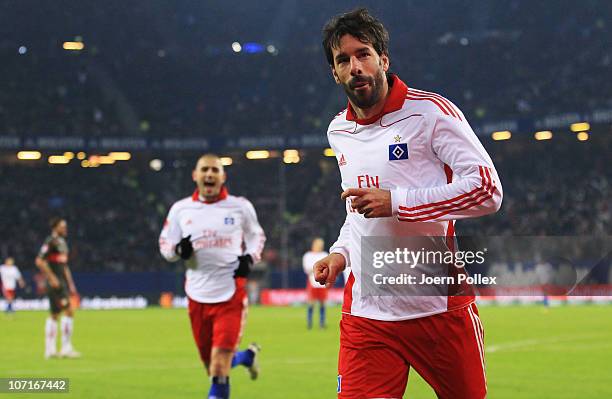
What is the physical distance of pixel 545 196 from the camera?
44.6m

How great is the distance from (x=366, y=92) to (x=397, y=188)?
486mm

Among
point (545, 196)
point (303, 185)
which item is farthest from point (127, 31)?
point (545, 196)

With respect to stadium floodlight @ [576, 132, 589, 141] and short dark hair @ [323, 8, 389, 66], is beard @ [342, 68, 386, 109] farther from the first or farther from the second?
stadium floodlight @ [576, 132, 589, 141]

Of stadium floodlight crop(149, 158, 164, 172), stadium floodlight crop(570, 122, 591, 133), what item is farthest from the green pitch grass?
stadium floodlight crop(149, 158, 164, 172)

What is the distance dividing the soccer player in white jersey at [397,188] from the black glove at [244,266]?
540cm

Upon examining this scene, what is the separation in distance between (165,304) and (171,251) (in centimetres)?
3209

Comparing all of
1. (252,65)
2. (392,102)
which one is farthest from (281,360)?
(252,65)

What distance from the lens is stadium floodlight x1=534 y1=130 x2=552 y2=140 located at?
145 feet

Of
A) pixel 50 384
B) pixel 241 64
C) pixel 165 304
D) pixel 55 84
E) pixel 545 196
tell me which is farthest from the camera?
pixel 241 64

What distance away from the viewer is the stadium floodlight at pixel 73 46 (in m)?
49.4

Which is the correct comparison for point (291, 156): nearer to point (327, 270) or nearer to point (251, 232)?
point (251, 232)

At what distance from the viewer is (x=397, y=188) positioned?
4.52 m

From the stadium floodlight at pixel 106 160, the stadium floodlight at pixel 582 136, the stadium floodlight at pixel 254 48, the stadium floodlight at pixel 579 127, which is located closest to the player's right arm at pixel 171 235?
the stadium floodlight at pixel 579 127

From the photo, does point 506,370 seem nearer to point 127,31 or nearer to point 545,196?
point 545,196
